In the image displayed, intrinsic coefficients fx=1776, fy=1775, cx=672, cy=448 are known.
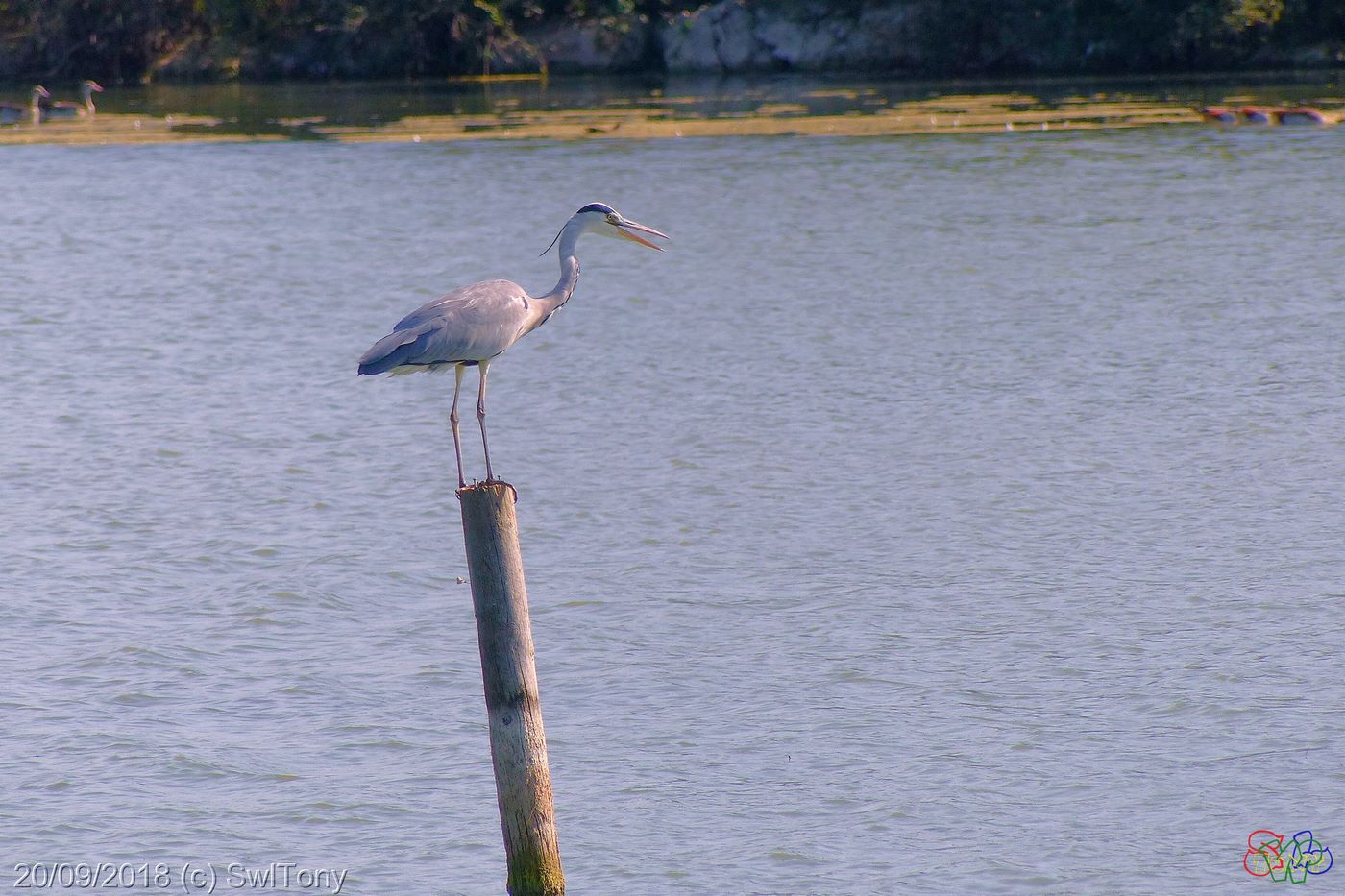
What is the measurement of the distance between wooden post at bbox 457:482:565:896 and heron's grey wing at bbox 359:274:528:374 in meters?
1.40

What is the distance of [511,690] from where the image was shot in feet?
19.2

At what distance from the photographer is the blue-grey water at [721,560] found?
694 centimetres

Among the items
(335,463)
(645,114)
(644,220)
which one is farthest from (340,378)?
(645,114)

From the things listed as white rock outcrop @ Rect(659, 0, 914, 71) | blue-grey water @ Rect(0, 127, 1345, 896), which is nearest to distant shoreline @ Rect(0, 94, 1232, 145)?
white rock outcrop @ Rect(659, 0, 914, 71)

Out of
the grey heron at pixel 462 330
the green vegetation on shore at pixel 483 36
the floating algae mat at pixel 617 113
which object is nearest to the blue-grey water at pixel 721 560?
the grey heron at pixel 462 330

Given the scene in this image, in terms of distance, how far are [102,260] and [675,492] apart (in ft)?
35.5

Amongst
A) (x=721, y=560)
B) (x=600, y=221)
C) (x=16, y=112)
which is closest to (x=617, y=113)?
(x=16, y=112)

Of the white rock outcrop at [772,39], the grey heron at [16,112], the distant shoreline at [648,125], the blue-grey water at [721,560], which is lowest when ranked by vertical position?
the blue-grey water at [721,560]

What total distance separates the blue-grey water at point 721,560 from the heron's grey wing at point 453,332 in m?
1.69

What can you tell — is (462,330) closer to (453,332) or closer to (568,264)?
(453,332)

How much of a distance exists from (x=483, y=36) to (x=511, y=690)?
3396 centimetres

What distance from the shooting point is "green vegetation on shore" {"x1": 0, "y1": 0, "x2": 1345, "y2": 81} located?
111 feet

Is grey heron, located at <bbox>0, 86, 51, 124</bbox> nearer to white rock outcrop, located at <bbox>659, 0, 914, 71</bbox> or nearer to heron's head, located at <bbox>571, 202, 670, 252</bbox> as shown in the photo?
white rock outcrop, located at <bbox>659, 0, 914, 71</bbox>

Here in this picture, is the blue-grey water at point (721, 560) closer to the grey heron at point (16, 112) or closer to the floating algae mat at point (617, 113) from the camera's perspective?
the floating algae mat at point (617, 113)
